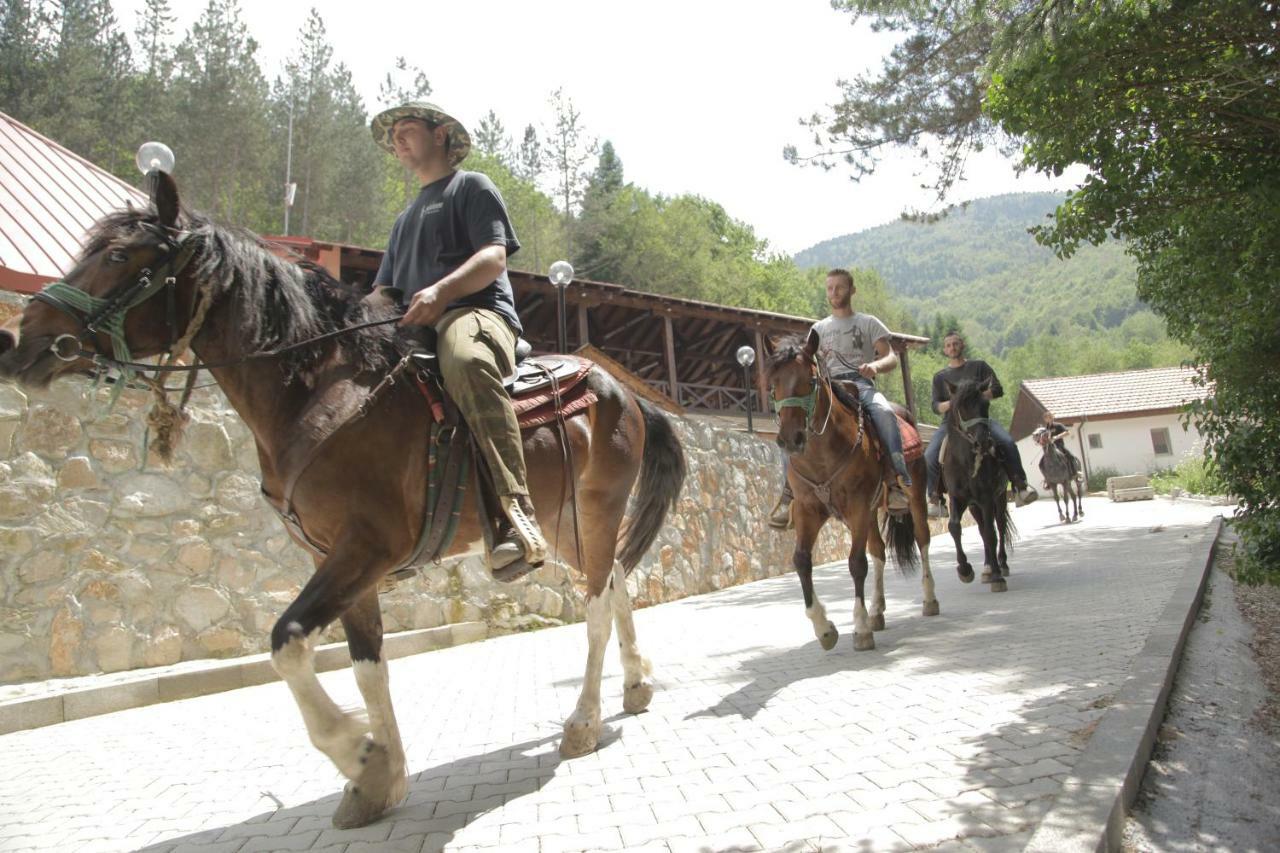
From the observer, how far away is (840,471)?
20.4 ft

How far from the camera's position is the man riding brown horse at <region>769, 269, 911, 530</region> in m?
6.83

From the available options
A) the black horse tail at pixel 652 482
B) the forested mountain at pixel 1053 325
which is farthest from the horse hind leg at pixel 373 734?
the forested mountain at pixel 1053 325

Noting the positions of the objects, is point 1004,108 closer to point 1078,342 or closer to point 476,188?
point 476,188

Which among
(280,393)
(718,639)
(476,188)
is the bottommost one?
(718,639)

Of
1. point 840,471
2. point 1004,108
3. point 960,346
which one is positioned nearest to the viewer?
point 1004,108

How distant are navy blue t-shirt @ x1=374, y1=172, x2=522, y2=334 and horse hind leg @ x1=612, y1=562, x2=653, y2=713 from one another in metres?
1.86

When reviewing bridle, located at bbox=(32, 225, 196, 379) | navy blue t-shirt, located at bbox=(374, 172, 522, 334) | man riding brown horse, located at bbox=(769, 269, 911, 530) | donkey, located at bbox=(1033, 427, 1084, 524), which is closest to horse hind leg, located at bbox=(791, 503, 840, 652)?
man riding brown horse, located at bbox=(769, 269, 911, 530)

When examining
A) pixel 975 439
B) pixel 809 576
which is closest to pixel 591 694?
pixel 809 576

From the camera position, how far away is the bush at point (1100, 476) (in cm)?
4562

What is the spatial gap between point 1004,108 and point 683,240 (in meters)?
50.9

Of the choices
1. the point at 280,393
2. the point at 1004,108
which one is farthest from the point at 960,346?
the point at 280,393

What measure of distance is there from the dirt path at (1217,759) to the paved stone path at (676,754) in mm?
294

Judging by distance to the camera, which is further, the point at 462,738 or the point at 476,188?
the point at 462,738

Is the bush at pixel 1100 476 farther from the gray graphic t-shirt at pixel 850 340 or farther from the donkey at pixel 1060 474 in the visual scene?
the gray graphic t-shirt at pixel 850 340
